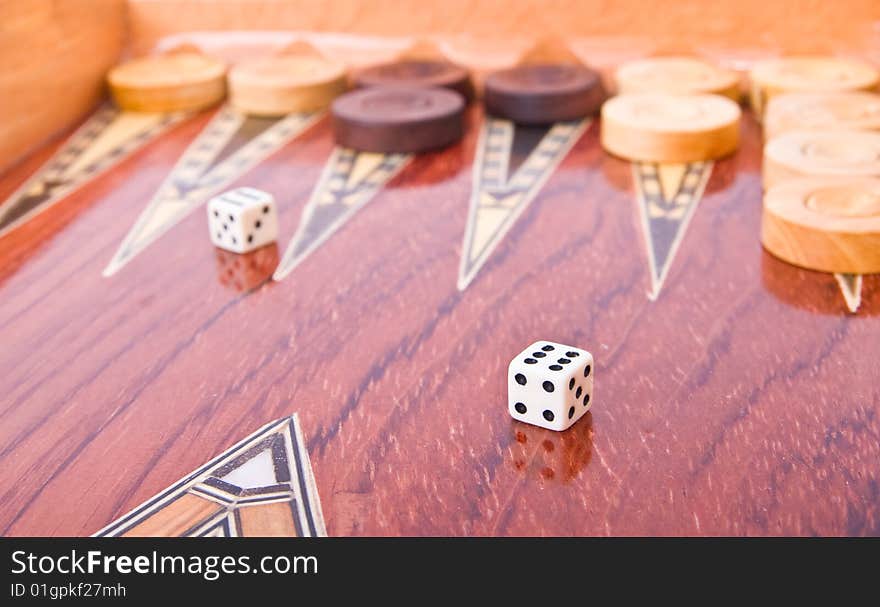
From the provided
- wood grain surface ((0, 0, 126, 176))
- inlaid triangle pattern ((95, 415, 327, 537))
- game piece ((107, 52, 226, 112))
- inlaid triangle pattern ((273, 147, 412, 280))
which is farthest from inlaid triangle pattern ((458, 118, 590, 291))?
wood grain surface ((0, 0, 126, 176))

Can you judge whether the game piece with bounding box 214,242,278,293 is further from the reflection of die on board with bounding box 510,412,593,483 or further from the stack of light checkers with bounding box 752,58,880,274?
A: the stack of light checkers with bounding box 752,58,880,274

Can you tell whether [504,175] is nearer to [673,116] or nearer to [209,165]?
[673,116]

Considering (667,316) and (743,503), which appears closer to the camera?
(743,503)

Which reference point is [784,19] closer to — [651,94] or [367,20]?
[651,94]

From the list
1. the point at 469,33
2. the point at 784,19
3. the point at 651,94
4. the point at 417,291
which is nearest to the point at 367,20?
the point at 469,33

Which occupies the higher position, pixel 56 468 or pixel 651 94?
pixel 56 468

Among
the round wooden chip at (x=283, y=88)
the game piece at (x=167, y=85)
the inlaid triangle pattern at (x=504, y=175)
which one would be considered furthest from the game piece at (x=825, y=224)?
the game piece at (x=167, y=85)

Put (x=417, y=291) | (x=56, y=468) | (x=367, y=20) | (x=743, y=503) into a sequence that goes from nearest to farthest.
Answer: (x=743, y=503) < (x=56, y=468) < (x=417, y=291) < (x=367, y=20)
